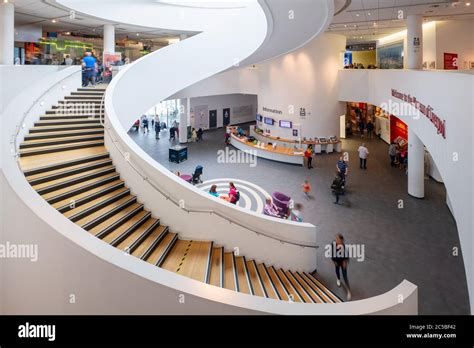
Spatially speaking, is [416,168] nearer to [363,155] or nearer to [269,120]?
[363,155]

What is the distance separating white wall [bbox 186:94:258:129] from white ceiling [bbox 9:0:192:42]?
5.83 meters

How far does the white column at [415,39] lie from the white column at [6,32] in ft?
47.2

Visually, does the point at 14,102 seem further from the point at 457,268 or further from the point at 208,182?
the point at 457,268

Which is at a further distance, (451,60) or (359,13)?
(451,60)

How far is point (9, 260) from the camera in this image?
4594 millimetres

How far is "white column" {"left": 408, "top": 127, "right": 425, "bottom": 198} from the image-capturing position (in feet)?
39.9

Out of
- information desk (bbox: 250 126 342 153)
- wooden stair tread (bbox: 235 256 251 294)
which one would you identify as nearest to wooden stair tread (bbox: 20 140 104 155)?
wooden stair tread (bbox: 235 256 251 294)

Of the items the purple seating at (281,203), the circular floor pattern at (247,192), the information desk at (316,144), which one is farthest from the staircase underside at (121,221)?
the information desk at (316,144)

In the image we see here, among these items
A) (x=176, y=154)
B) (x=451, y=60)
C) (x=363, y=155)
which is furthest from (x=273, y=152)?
(x=451, y=60)

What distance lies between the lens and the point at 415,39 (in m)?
12.0

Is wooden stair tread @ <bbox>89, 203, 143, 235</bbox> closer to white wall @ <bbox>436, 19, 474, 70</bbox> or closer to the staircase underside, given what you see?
the staircase underside

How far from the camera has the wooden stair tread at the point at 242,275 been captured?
5802mm

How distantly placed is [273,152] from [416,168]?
24.5 feet

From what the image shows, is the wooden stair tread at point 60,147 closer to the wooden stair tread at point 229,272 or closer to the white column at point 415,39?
the wooden stair tread at point 229,272
